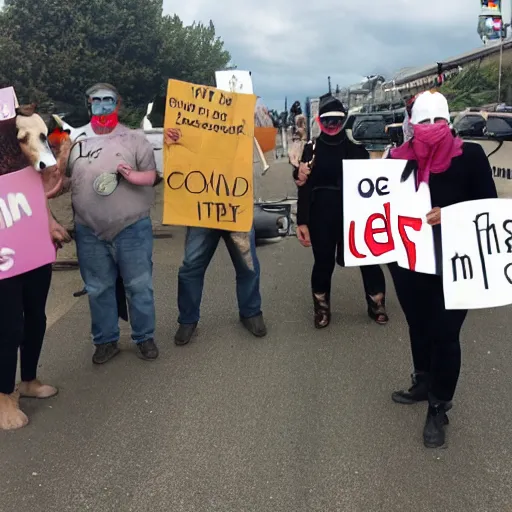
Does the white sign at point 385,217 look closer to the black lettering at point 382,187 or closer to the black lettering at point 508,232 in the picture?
the black lettering at point 382,187

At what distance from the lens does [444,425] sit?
11.2 ft

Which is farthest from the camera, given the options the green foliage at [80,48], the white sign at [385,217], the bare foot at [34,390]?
the green foliage at [80,48]

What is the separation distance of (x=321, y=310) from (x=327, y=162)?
125 centimetres

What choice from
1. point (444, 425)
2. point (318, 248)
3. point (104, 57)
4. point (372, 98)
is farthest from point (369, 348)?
point (372, 98)

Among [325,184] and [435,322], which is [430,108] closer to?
[435,322]

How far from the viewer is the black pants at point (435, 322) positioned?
319 centimetres

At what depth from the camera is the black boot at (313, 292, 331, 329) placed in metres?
5.20

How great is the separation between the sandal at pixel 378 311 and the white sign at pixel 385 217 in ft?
5.76

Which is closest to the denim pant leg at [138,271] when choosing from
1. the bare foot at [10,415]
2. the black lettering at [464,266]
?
the bare foot at [10,415]

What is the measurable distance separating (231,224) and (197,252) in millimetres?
360

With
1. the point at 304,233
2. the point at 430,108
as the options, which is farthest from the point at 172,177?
the point at 430,108

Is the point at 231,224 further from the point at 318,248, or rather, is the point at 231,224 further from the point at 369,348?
the point at 369,348

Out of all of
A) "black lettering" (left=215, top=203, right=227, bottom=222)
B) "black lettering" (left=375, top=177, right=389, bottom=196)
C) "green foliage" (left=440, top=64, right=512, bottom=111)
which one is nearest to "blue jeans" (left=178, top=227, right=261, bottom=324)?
"black lettering" (left=215, top=203, right=227, bottom=222)

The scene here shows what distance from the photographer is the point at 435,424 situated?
3326 millimetres
